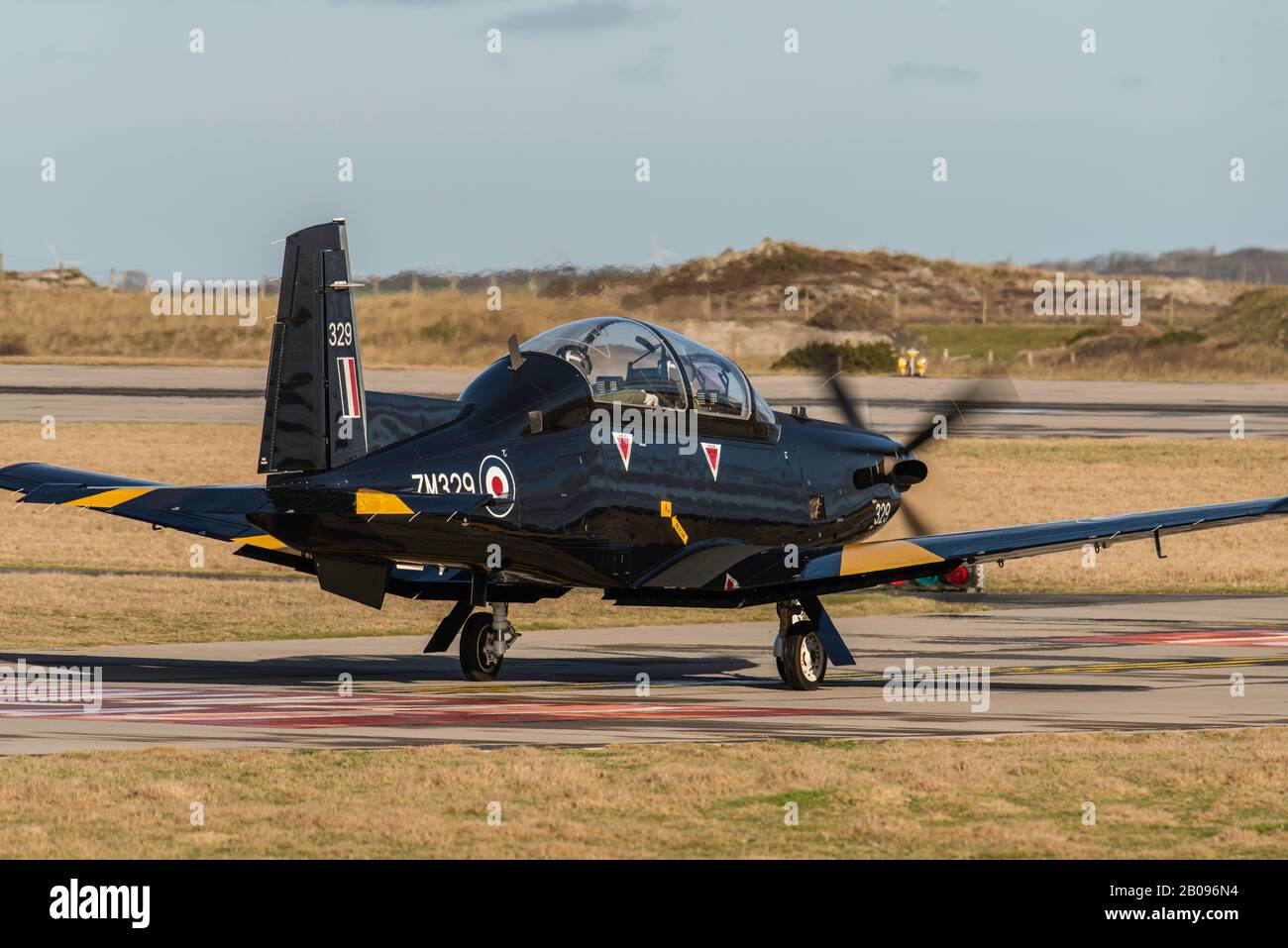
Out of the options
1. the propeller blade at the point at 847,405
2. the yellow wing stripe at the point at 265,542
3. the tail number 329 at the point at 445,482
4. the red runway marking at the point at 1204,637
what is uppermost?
the propeller blade at the point at 847,405

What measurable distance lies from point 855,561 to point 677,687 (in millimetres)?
2284

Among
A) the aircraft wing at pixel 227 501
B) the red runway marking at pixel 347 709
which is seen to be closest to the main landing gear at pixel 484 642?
the red runway marking at pixel 347 709

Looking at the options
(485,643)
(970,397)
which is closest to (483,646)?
(485,643)

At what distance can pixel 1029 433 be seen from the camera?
53.8 metres

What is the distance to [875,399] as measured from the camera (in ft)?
209

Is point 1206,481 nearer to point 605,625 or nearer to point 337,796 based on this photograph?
point 605,625

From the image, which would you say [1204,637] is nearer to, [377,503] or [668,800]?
[377,503]

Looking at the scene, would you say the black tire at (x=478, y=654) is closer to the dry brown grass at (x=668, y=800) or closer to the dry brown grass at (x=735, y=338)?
the dry brown grass at (x=668, y=800)

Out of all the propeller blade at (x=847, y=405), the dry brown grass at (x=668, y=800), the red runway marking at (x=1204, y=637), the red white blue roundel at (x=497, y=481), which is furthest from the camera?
the red runway marking at (x=1204, y=637)

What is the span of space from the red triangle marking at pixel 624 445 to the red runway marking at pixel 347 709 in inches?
87.4

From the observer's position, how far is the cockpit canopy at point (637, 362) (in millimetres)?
18016

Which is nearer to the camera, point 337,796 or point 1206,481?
point 337,796
